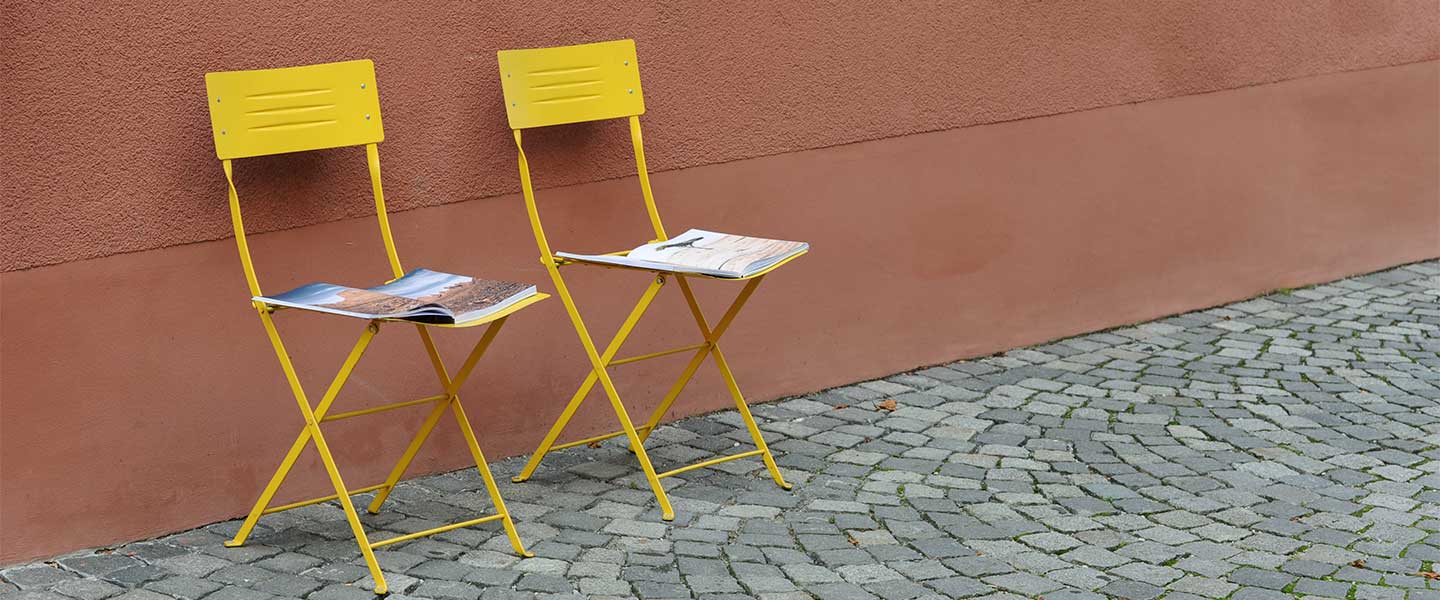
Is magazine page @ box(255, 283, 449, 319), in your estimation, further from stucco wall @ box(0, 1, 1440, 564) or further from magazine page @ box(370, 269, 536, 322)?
stucco wall @ box(0, 1, 1440, 564)

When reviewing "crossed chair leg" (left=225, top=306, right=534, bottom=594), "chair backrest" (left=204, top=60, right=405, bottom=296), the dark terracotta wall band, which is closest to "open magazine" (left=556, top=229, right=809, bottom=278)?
"crossed chair leg" (left=225, top=306, right=534, bottom=594)

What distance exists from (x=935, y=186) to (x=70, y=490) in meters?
3.26

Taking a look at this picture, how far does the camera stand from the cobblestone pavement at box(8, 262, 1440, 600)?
4.15 m

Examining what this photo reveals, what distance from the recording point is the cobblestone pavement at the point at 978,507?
415 centimetres

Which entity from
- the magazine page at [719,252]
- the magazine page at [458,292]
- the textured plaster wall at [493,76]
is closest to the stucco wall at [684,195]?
the textured plaster wall at [493,76]

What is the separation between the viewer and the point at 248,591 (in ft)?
13.5

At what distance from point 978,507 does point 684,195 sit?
154cm

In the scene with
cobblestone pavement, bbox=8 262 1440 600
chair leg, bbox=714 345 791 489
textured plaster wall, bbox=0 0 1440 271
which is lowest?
cobblestone pavement, bbox=8 262 1440 600

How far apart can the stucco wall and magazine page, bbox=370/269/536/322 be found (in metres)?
0.44

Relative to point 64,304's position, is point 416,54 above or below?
above

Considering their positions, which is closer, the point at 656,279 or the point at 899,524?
the point at 899,524

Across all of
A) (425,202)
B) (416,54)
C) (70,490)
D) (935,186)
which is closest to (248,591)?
(70,490)

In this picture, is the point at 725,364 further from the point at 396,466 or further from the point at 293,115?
the point at 293,115

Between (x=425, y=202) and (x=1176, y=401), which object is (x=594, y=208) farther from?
(x=1176, y=401)
